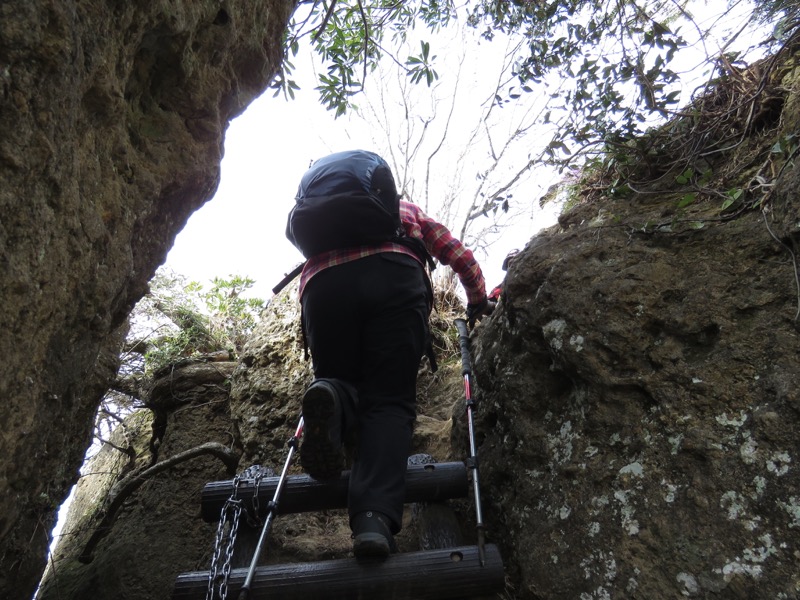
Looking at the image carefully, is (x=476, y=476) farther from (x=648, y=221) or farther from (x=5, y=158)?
(x=5, y=158)

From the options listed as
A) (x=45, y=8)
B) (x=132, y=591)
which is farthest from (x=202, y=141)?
(x=132, y=591)

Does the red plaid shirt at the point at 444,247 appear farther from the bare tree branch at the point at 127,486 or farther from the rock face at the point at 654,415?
the bare tree branch at the point at 127,486

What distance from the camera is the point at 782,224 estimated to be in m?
2.35

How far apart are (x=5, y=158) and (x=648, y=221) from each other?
9.23 ft

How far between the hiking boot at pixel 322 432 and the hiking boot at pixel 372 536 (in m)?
0.34

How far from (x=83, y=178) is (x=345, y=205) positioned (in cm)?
113

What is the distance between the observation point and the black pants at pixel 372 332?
9.11 feet

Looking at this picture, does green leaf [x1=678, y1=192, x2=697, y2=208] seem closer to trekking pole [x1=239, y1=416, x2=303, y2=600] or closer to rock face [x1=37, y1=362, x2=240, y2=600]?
trekking pole [x1=239, y1=416, x2=303, y2=600]

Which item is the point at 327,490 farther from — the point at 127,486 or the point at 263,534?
the point at 127,486

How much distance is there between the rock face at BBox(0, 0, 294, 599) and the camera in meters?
1.65

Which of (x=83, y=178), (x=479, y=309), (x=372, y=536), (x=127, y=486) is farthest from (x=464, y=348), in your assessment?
(x=127, y=486)

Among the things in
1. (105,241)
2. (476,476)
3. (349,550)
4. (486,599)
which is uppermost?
(105,241)

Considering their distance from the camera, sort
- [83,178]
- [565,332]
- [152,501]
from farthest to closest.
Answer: [152,501] < [565,332] < [83,178]

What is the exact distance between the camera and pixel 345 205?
2711mm
